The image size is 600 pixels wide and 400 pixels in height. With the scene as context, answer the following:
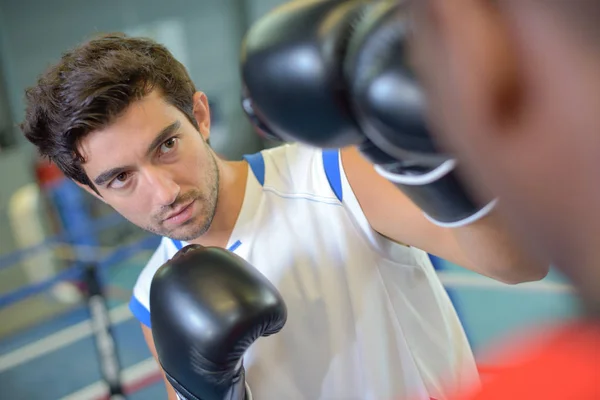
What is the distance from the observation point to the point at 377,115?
0.56 metres

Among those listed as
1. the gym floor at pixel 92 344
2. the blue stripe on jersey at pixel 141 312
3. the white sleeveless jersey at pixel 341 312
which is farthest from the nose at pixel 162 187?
the gym floor at pixel 92 344

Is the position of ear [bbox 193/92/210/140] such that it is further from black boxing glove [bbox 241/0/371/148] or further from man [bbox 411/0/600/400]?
man [bbox 411/0/600/400]

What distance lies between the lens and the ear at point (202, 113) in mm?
1435

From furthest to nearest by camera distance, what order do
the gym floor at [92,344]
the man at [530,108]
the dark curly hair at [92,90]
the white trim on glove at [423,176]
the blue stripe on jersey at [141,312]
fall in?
the gym floor at [92,344]
the blue stripe on jersey at [141,312]
the dark curly hair at [92,90]
the white trim on glove at [423,176]
the man at [530,108]

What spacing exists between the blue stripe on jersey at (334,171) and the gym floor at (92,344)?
1.78 metres

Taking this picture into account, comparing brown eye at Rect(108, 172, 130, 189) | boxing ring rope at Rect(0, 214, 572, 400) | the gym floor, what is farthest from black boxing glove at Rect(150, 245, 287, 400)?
the gym floor

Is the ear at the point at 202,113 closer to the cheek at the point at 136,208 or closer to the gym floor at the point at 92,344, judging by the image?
the cheek at the point at 136,208

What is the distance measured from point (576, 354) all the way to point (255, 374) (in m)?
1.00

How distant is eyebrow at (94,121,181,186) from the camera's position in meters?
1.24

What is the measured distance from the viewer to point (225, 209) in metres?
1.38

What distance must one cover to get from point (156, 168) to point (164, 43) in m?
4.87

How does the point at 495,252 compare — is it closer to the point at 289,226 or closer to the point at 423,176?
the point at 423,176

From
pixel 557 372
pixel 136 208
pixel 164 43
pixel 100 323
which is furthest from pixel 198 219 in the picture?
pixel 164 43

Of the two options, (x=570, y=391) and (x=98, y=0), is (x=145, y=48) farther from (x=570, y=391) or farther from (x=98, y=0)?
(x=98, y=0)
